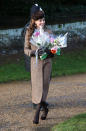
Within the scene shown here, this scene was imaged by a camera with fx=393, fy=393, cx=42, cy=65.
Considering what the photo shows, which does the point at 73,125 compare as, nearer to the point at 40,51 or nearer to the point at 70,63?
the point at 40,51

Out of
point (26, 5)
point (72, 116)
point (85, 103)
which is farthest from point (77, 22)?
point (72, 116)

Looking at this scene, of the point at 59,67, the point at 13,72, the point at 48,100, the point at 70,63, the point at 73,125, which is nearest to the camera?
the point at 73,125

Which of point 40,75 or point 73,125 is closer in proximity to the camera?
point 73,125

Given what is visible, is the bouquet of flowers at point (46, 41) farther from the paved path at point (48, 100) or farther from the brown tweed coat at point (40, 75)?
the paved path at point (48, 100)

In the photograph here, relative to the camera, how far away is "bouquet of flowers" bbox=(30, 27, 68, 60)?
583cm

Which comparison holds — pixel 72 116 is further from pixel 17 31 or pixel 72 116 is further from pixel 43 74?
pixel 17 31

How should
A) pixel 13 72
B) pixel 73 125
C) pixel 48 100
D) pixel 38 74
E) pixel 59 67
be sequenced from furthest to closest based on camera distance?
pixel 59 67, pixel 13 72, pixel 48 100, pixel 38 74, pixel 73 125

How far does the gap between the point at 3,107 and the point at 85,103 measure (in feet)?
4.89

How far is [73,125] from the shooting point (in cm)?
560

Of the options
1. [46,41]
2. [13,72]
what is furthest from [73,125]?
[13,72]

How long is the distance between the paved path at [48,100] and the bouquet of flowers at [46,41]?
3.46 ft

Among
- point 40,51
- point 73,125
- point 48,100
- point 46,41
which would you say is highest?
point 46,41

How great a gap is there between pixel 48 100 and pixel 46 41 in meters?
1.80

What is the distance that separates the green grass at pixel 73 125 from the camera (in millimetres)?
5491
